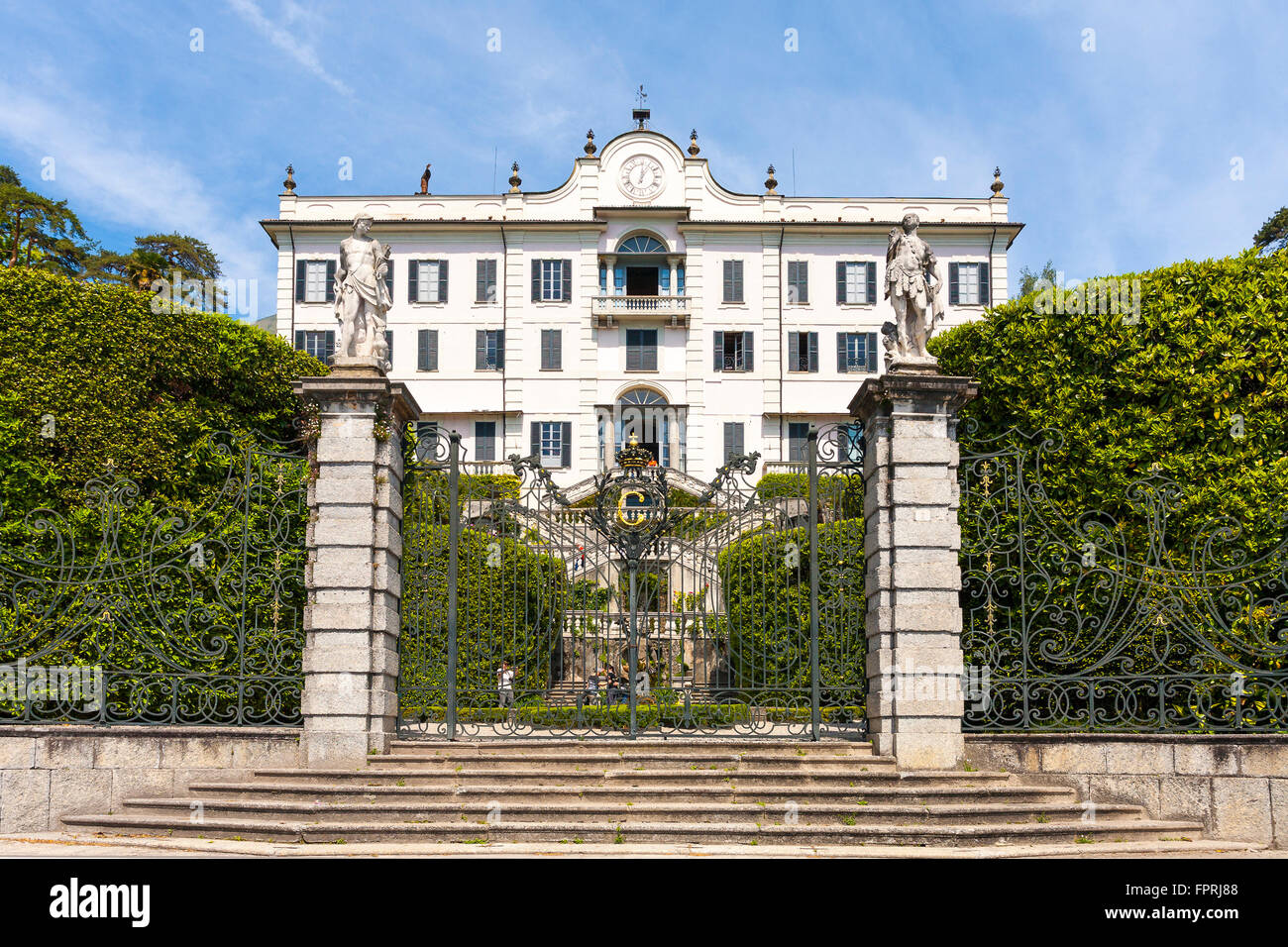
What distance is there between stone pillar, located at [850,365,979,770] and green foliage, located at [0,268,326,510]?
914 cm

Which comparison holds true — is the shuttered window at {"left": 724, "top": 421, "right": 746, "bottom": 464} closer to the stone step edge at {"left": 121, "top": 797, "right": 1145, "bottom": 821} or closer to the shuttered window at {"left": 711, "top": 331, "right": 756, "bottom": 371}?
the shuttered window at {"left": 711, "top": 331, "right": 756, "bottom": 371}

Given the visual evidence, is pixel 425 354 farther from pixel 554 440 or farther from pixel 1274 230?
pixel 1274 230

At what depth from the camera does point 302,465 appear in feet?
44.5

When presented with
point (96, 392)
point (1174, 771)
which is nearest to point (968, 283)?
point (1174, 771)

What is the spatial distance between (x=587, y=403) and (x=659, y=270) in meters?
6.53

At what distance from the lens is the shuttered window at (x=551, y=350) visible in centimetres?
4188

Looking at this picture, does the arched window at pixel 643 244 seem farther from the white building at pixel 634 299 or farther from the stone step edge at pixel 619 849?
the stone step edge at pixel 619 849

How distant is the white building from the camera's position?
136 ft

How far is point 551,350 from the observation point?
41.9 m

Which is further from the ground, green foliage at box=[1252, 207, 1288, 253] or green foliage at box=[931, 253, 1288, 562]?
green foliage at box=[1252, 207, 1288, 253]

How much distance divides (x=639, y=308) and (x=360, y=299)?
2983 centimetres

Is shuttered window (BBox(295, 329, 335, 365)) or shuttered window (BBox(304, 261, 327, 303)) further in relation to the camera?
shuttered window (BBox(304, 261, 327, 303))

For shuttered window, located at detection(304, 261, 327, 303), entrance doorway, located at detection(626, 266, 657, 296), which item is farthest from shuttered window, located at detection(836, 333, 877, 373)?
shuttered window, located at detection(304, 261, 327, 303)

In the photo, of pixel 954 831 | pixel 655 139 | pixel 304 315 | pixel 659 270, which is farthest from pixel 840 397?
pixel 954 831
